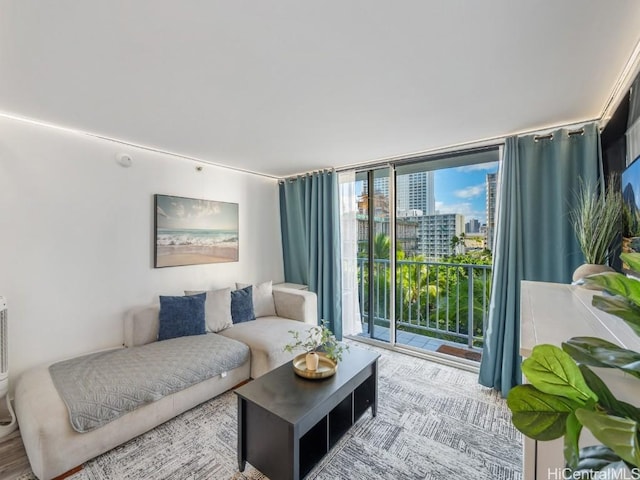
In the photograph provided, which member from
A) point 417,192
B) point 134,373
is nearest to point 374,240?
point 417,192

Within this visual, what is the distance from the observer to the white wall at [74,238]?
2262mm

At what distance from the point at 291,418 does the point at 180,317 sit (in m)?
1.76

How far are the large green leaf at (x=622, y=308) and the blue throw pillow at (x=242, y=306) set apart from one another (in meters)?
3.18

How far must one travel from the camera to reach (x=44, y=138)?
2.39m

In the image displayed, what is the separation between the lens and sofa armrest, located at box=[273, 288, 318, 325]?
11.5ft

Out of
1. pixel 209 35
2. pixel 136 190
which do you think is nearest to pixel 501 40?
pixel 209 35

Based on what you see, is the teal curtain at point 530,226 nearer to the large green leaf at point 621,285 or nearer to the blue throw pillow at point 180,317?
the large green leaf at point 621,285

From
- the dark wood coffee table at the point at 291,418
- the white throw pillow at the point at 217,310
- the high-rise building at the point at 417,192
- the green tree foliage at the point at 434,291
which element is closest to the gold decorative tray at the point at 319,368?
the dark wood coffee table at the point at 291,418

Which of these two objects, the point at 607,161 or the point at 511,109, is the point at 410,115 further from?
the point at 607,161

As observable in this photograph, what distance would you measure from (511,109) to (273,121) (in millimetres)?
1773

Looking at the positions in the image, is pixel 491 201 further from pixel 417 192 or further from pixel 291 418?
pixel 291 418

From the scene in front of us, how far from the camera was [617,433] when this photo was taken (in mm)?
384

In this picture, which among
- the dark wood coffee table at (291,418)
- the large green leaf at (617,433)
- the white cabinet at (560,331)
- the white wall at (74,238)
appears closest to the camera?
the large green leaf at (617,433)

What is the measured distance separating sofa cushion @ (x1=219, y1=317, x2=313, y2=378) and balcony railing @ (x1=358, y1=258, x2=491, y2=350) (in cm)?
131
